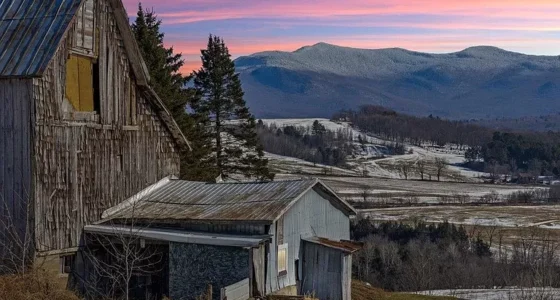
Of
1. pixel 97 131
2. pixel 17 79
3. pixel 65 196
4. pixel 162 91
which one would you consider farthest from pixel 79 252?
pixel 162 91

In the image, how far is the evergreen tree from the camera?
44688mm

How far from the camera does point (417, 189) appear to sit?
123188 mm

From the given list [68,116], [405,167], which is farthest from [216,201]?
[405,167]

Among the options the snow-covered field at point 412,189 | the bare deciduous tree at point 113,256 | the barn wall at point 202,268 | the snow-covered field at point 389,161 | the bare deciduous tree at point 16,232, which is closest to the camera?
the bare deciduous tree at point 16,232

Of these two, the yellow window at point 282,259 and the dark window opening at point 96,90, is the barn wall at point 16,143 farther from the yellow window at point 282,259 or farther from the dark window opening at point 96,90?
the yellow window at point 282,259

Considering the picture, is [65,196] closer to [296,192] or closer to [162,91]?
[296,192]

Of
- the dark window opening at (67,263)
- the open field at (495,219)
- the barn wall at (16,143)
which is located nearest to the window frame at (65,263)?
the dark window opening at (67,263)

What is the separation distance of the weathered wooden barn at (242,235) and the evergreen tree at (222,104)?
20306 mm

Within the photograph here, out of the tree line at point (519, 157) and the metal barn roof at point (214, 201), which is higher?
the metal barn roof at point (214, 201)

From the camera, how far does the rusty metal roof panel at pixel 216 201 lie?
20734mm

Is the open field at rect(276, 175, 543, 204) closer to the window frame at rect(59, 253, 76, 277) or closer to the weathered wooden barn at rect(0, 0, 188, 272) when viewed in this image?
the weathered wooden barn at rect(0, 0, 188, 272)

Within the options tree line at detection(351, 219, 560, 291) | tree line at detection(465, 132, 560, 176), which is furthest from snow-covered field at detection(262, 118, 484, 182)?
tree line at detection(351, 219, 560, 291)

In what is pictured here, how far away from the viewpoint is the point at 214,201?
22375mm

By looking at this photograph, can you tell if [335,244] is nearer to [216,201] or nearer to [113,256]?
[216,201]
